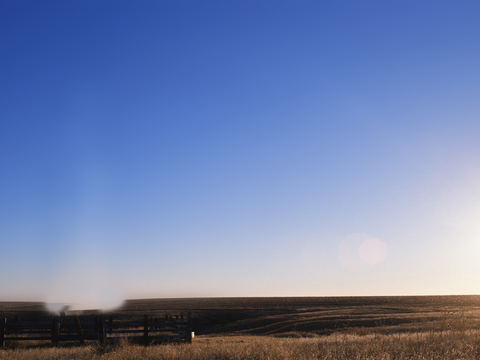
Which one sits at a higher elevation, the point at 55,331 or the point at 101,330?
the point at 101,330

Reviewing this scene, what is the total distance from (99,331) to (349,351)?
11690 millimetres

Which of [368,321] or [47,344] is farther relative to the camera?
[368,321]

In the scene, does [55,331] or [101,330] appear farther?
[55,331]

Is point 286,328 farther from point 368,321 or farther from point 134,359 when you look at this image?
point 134,359

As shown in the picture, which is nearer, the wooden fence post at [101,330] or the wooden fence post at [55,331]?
the wooden fence post at [101,330]

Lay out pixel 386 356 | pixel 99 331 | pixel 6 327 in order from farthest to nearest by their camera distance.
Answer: pixel 6 327 < pixel 99 331 < pixel 386 356

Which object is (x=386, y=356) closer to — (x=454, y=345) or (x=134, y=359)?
(x=454, y=345)

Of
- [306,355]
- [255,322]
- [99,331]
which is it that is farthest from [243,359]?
[255,322]

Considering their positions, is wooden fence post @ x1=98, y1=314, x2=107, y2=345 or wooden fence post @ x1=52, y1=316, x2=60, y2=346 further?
wooden fence post @ x1=52, y1=316, x2=60, y2=346

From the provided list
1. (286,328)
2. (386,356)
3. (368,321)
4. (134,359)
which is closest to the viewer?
(386,356)

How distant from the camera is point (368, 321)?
35.4 meters

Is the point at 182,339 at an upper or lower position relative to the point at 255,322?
upper

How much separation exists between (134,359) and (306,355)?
4.66 metres

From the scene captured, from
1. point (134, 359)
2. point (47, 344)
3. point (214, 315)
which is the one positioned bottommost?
point (214, 315)
